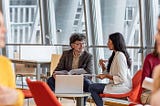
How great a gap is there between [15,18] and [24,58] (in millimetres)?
1895

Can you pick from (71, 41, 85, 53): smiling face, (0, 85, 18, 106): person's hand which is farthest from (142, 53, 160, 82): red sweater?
(0, 85, 18, 106): person's hand

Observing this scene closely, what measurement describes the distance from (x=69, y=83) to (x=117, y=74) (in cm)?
100

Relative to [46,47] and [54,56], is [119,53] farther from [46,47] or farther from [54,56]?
[46,47]

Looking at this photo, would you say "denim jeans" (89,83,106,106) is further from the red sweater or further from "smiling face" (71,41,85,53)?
the red sweater

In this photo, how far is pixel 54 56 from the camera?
7188mm

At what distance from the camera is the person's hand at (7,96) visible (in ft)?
4.11

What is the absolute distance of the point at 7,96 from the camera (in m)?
1.27

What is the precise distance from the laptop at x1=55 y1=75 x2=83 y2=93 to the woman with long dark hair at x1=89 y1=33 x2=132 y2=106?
33.1 inches

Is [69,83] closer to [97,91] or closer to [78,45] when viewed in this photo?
[97,91]

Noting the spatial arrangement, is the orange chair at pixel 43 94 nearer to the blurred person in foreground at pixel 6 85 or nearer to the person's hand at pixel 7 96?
the blurred person in foreground at pixel 6 85

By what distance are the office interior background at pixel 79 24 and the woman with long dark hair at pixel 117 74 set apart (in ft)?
3.30

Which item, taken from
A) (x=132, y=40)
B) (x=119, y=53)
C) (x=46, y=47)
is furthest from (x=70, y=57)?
(x=46, y=47)

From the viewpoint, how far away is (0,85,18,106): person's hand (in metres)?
1.25

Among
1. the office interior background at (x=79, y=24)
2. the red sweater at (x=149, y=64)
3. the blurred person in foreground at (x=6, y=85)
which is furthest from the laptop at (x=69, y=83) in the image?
the blurred person in foreground at (x=6, y=85)
